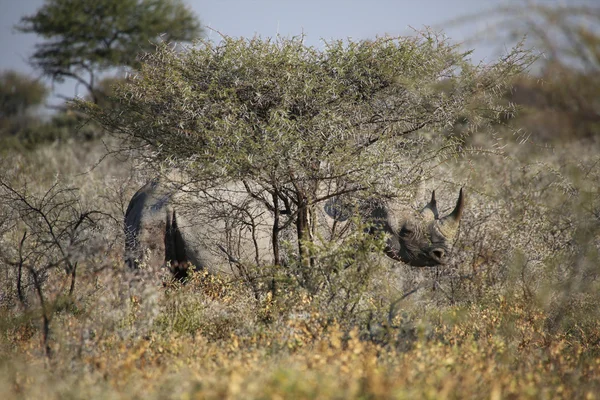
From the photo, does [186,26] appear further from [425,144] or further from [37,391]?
[37,391]

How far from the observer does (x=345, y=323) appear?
241 inches

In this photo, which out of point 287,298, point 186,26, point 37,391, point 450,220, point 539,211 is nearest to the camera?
point 37,391

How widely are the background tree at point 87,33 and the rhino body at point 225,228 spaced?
58.1 feet

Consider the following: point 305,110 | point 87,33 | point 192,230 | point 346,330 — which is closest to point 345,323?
point 346,330

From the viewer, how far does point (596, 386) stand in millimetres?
4691

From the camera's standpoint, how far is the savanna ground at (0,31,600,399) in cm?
414

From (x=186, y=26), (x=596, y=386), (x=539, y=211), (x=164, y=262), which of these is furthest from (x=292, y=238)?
(x=186, y=26)

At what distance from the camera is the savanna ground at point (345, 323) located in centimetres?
414

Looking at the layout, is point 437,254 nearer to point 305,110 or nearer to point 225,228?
point 305,110

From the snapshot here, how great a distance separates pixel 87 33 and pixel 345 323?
2216 centimetres

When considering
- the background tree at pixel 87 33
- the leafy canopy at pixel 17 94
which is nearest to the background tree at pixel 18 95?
the leafy canopy at pixel 17 94

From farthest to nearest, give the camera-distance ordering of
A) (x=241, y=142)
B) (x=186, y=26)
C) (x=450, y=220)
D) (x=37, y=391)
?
(x=186, y=26) < (x=450, y=220) < (x=241, y=142) < (x=37, y=391)

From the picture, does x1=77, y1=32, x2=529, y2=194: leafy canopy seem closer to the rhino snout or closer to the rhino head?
the rhino head

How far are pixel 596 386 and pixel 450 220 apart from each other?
11.9 ft
